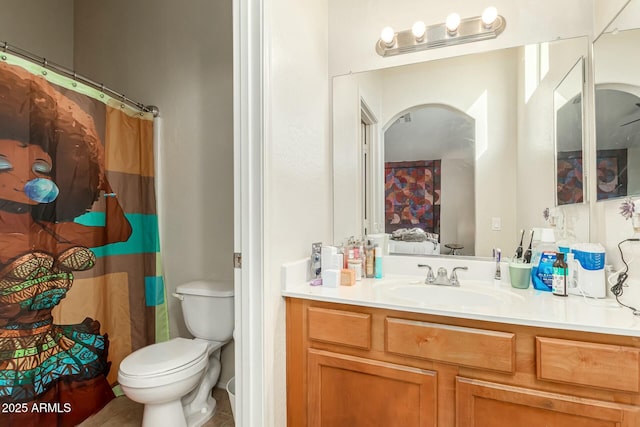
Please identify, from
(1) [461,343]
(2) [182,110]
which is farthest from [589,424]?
(2) [182,110]

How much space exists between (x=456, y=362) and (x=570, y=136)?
3.75 ft

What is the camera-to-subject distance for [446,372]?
1122 mm

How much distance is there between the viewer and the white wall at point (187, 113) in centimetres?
200

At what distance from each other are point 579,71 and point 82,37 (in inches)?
134

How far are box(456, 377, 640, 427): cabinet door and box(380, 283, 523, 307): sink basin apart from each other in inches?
14.0

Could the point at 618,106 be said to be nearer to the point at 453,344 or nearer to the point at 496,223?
the point at 496,223

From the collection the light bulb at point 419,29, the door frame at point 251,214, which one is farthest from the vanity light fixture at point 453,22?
the door frame at point 251,214

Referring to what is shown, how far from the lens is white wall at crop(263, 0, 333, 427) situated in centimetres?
129

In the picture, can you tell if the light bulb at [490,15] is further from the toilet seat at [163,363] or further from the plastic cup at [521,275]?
the toilet seat at [163,363]

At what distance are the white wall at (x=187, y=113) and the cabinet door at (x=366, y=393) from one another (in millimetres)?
921

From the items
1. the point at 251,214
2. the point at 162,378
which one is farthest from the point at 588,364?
the point at 162,378

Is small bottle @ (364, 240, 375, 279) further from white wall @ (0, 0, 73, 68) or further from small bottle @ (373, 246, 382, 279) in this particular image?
white wall @ (0, 0, 73, 68)

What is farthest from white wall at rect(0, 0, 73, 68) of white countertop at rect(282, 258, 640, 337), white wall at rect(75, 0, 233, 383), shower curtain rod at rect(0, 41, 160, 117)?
white countertop at rect(282, 258, 640, 337)

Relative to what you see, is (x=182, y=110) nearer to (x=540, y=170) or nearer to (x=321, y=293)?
(x=321, y=293)
